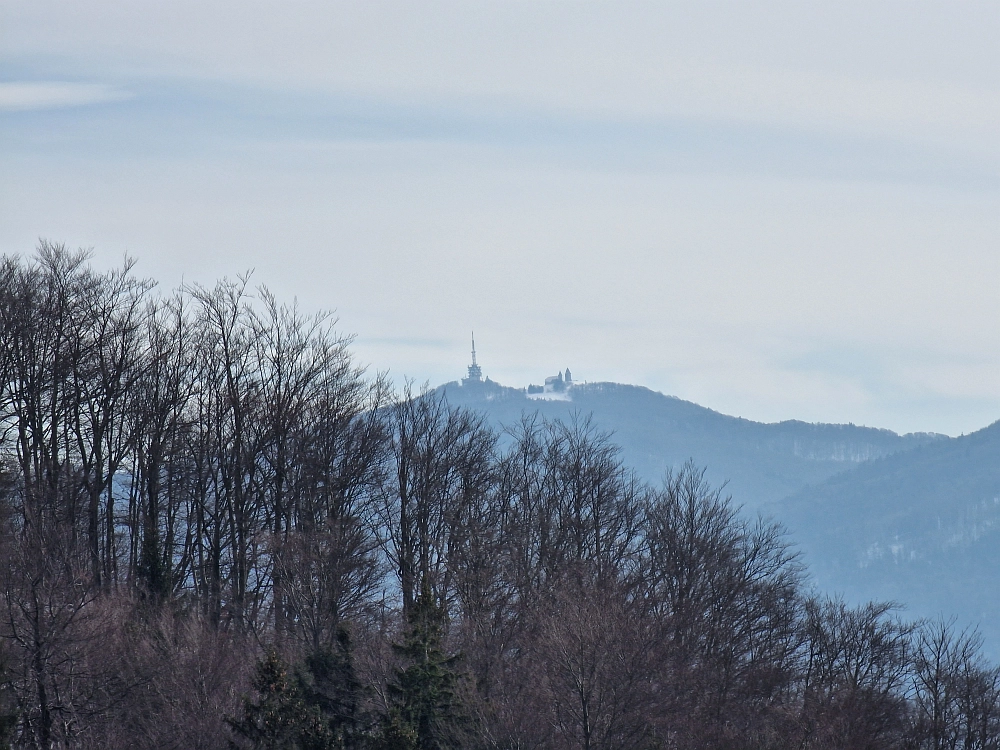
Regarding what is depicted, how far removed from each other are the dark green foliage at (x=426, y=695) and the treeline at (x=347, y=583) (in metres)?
0.07

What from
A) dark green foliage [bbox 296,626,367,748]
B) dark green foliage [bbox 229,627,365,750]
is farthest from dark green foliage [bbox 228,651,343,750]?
dark green foliage [bbox 296,626,367,748]

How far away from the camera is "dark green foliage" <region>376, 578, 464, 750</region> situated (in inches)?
1227

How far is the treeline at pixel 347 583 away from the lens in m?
31.6

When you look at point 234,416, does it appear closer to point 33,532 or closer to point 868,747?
point 33,532

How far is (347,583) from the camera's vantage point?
41906 millimetres

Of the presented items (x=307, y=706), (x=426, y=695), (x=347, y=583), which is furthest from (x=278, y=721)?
(x=347, y=583)

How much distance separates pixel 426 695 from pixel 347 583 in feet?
35.6

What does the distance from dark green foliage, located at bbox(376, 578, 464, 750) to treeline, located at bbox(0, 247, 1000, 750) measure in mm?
71

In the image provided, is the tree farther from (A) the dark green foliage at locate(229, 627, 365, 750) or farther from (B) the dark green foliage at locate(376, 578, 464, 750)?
(B) the dark green foliage at locate(376, 578, 464, 750)

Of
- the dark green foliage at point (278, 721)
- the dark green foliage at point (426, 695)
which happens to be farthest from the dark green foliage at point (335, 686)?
the dark green foliage at point (278, 721)

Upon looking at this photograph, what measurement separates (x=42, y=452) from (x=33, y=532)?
12257 mm

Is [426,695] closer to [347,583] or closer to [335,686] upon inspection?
[335,686]

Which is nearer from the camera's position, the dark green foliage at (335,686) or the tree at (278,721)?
the tree at (278,721)

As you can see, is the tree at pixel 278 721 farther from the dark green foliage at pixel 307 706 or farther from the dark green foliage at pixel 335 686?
the dark green foliage at pixel 335 686
